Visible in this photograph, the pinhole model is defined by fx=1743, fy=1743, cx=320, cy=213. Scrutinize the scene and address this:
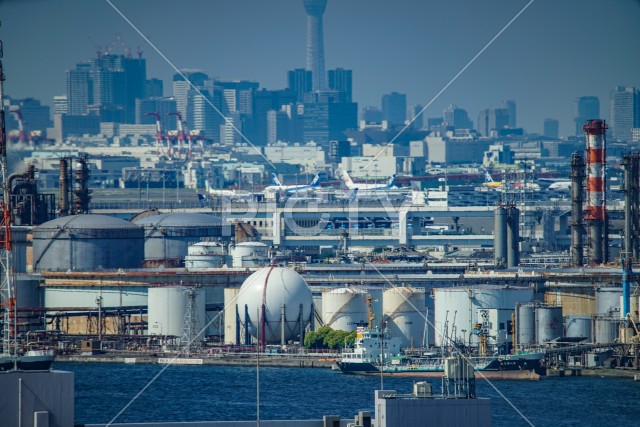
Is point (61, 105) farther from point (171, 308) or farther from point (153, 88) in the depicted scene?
point (171, 308)

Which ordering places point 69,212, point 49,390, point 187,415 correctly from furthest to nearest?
point 69,212, point 187,415, point 49,390

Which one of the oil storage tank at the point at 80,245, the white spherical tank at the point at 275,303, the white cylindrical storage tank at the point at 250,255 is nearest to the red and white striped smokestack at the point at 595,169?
the white cylindrical storage tank at the point at 250,255

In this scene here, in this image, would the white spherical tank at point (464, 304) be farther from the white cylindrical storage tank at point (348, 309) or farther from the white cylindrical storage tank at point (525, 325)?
the white cylindrical storage tank at point (348, 309)

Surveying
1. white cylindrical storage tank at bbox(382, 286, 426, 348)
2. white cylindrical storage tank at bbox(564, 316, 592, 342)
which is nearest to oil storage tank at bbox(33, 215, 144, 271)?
white cylindrical storage tank at bbox(382, 286, 426, 348)

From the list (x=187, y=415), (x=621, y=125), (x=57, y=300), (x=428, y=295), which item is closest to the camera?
(x=187, y=415)

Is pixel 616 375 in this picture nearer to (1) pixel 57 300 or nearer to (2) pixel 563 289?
(2) pixel 563 289

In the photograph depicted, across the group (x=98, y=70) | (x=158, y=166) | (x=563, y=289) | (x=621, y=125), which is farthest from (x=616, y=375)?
(x=98, y=70)
